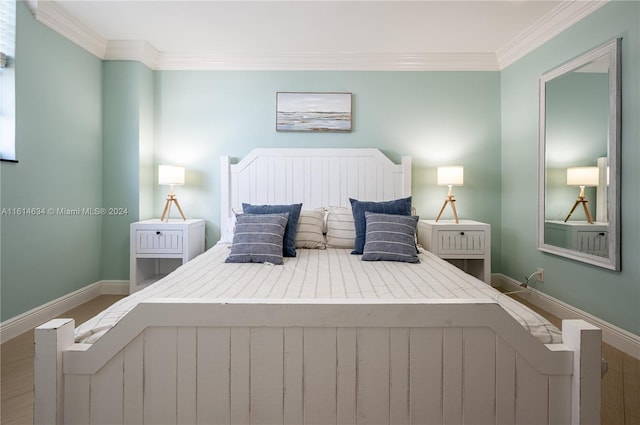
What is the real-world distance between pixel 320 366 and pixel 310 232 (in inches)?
67.0

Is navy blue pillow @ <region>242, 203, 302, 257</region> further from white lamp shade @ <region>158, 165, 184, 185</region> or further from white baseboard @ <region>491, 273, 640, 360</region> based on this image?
white baseboard @ <region>491, 273, 640, 360</region>

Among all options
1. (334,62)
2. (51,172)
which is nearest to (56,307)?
(51,172)

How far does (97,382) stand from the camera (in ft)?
3.76

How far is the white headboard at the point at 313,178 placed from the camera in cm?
340

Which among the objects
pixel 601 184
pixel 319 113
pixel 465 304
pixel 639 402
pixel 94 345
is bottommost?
pixel 639 402

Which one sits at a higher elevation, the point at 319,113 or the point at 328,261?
the point at 319,113

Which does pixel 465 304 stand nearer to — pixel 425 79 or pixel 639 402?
pixel 639 402

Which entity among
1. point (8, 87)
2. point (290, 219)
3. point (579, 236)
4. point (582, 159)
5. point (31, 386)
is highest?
A: point (8, 87)

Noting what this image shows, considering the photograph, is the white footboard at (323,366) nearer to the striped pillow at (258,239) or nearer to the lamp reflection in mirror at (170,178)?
the striped pillow at (258,239)

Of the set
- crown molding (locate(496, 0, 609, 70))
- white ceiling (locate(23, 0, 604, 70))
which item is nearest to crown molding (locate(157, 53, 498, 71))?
white ceiling (locate(23, 0, 604, 70))

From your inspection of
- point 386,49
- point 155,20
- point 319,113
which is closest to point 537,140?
point 386,49

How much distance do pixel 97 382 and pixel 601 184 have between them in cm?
306

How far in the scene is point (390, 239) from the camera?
2432mm

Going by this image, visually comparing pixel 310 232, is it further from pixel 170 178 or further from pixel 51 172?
pixel 51 172
